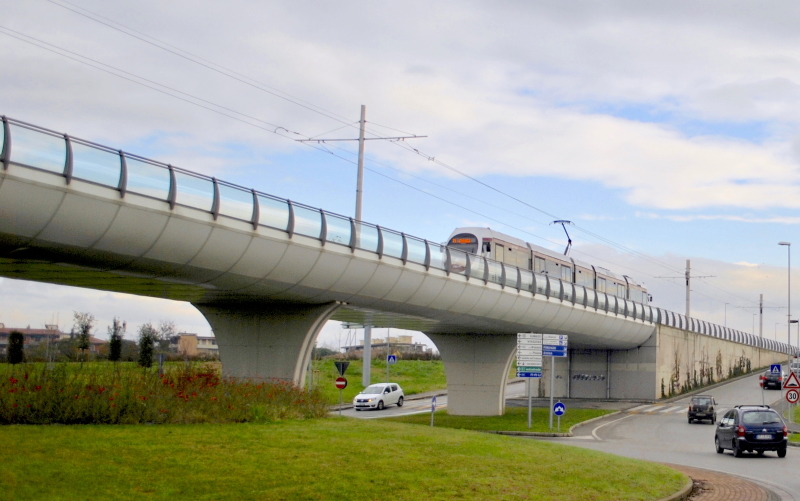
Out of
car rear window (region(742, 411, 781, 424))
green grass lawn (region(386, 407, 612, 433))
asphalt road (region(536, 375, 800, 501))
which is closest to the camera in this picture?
asphalt road (region(536, 375, 800, 501))

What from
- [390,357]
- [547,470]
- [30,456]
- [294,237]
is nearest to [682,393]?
[390,357]

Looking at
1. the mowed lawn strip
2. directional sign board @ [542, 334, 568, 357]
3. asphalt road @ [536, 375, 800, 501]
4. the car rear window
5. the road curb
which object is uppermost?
directional sign board @ [542, 334, 568, 357]

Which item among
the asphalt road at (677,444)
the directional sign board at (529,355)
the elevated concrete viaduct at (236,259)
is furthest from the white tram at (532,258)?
the asphalt road at (677,444)

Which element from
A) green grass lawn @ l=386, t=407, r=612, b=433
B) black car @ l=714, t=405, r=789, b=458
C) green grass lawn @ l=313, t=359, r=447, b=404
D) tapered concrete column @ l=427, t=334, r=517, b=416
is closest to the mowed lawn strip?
black car @ l=714, t=405, r=789, b=458

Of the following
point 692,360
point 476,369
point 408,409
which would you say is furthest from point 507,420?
point 692,360

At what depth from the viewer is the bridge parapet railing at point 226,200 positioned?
18.2 meters

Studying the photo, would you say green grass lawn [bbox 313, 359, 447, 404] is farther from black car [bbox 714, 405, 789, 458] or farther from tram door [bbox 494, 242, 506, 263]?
black car [bbox 714, 405, 789, 458]

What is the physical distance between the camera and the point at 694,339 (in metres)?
70.6

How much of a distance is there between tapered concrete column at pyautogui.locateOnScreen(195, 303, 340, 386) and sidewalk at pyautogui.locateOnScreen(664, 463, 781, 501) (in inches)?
526

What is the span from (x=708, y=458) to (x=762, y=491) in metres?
9.05

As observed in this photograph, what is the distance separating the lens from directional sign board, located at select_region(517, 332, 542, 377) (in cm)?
3681

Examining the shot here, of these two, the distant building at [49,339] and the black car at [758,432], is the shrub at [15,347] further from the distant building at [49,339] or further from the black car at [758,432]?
the black car at [758,432]

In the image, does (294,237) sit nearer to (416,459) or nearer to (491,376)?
(416,459)

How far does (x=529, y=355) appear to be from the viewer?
37.0 m
